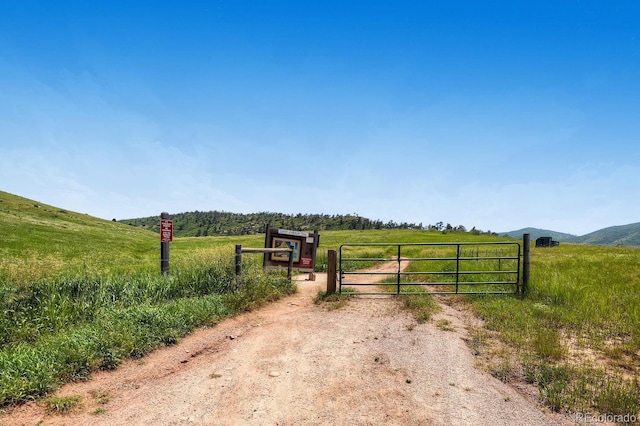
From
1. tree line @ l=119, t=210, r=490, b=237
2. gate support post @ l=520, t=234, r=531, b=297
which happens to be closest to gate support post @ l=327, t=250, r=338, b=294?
gate support post @ l=520, t=234, r=531, b=297

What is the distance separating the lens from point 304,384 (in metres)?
5.67

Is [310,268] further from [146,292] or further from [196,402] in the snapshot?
[196,402]

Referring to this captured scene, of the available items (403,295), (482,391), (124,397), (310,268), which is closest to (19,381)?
(124,397)

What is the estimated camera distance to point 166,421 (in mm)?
4672

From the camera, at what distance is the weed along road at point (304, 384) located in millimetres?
4746

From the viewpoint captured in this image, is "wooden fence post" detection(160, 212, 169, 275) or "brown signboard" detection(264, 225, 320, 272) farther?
"brown signboard" detection(264, 225, 320, 272)

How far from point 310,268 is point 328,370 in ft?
37.4

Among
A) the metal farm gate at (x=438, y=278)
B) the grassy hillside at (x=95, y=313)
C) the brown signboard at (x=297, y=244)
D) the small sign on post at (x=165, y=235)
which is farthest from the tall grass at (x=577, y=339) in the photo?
the small sign on post at (x=165, y=235)

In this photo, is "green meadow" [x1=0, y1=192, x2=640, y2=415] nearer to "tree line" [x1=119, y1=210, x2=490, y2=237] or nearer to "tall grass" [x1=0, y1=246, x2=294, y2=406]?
"tall grass" [x1=0, y1=246, x2=294, y2=406]

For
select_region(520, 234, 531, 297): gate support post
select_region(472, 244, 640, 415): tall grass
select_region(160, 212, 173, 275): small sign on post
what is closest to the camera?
select_region(472, 244, 640, 415): tall grass

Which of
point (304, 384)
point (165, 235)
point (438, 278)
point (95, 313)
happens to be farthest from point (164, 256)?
point (438, 278)

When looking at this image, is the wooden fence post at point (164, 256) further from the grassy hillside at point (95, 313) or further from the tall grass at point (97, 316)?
the tall grass at point (97, 316)

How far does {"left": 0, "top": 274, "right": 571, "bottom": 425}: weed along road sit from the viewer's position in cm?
475

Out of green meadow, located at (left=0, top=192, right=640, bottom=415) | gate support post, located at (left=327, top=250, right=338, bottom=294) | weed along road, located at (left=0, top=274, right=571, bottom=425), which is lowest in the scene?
weed along road, located at (left=0, top=274, right=571, bottom=425)
